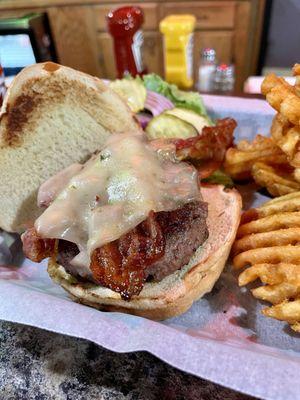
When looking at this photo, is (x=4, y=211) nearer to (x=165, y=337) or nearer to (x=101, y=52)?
(x=165, y=337)

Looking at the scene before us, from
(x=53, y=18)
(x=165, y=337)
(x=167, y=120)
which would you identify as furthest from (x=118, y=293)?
(x=53, y=18)

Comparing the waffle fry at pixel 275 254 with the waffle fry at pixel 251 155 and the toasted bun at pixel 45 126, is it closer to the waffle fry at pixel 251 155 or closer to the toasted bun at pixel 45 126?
the waffle fry at pixel 251 155

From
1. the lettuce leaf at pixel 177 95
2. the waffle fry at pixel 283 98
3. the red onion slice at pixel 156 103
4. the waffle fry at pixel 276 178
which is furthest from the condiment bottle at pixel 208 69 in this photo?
the waffle fry at pixel 283 98

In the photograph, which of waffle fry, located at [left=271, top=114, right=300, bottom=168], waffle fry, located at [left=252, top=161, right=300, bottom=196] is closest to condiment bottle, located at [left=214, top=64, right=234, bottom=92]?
waffle fry, located at [left=252, top=161, right=300, bottom=196]

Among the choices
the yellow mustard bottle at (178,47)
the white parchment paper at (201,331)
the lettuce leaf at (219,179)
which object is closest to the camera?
the white parchment paper at (201,331)

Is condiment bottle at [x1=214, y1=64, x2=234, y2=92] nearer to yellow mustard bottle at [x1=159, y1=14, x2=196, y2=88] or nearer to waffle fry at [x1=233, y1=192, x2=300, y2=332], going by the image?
yellow mustard bottle at [x1=159, y1=14, x2=196, y2=88]

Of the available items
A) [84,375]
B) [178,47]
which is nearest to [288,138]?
[84,375]

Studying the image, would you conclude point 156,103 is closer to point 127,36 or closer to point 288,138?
point 127,36
